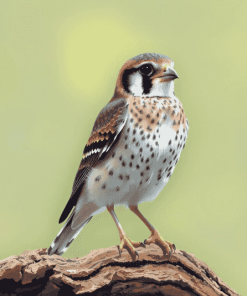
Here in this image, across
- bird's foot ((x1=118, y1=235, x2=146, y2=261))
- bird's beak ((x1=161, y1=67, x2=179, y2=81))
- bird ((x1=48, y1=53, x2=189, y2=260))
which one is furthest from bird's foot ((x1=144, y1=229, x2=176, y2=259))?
bird's beak ((x1=161, y1=67, x2=179, y2=81))

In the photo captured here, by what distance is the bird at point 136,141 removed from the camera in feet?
9.81

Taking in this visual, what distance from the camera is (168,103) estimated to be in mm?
3098

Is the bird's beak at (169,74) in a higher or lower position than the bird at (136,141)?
higher

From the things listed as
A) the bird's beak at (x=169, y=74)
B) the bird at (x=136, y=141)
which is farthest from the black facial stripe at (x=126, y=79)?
the bird's beak at (x=169, y=74)

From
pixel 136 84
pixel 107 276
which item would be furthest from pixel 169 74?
pixel 107 276

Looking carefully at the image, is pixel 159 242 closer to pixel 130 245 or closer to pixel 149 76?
pixel 130 245

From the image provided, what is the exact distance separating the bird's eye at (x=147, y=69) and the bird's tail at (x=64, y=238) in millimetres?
1378

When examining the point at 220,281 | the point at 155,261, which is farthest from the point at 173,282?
the point at 220,281

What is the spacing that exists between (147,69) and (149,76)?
2.2 inches

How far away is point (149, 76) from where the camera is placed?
3.09 meters

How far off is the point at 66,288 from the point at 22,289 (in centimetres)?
32

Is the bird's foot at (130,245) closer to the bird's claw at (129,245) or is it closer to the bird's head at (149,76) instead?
the bird's claw at (129,245)

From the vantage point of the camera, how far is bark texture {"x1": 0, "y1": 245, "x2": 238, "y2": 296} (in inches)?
112

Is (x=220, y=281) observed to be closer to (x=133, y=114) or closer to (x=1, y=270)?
(x=133, y=114)
